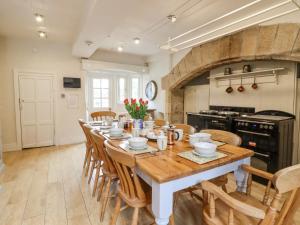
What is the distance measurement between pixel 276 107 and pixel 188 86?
7.21 ft

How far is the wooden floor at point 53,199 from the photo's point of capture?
1795mm

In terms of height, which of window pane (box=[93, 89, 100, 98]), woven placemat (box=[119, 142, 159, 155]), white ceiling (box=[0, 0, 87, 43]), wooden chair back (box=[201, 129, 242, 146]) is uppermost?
white ceiling (box=[0, 0, 87, 43])

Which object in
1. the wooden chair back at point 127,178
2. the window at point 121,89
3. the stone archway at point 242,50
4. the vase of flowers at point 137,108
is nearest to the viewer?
the wooden chair back at point 127,178

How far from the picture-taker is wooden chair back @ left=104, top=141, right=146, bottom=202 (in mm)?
1247

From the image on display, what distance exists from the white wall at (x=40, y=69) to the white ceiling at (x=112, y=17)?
1.16 feet

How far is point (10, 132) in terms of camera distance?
13.3ft

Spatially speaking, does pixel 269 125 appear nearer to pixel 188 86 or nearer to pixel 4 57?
pixel 188 86

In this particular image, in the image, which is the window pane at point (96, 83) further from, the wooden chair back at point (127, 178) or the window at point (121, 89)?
the wooden chair back at point (127, 178)

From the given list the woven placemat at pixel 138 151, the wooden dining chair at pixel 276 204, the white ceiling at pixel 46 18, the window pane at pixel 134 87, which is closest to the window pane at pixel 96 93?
the window pane at pixel 134 87

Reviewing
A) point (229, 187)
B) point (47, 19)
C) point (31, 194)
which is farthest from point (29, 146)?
point (229, 187)

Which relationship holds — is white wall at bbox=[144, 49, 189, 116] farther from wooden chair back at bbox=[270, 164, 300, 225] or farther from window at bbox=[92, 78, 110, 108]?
wooden chair back at bbox=[270, 164, 300, 225]

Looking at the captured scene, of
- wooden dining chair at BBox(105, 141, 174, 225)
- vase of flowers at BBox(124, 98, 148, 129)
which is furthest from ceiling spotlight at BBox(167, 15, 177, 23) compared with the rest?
wooden dining chair at BBox(105, 141, 174, 225)

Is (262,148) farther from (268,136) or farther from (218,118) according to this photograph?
(218,118)

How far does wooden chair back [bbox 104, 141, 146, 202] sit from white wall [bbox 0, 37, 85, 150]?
373 centimetres
